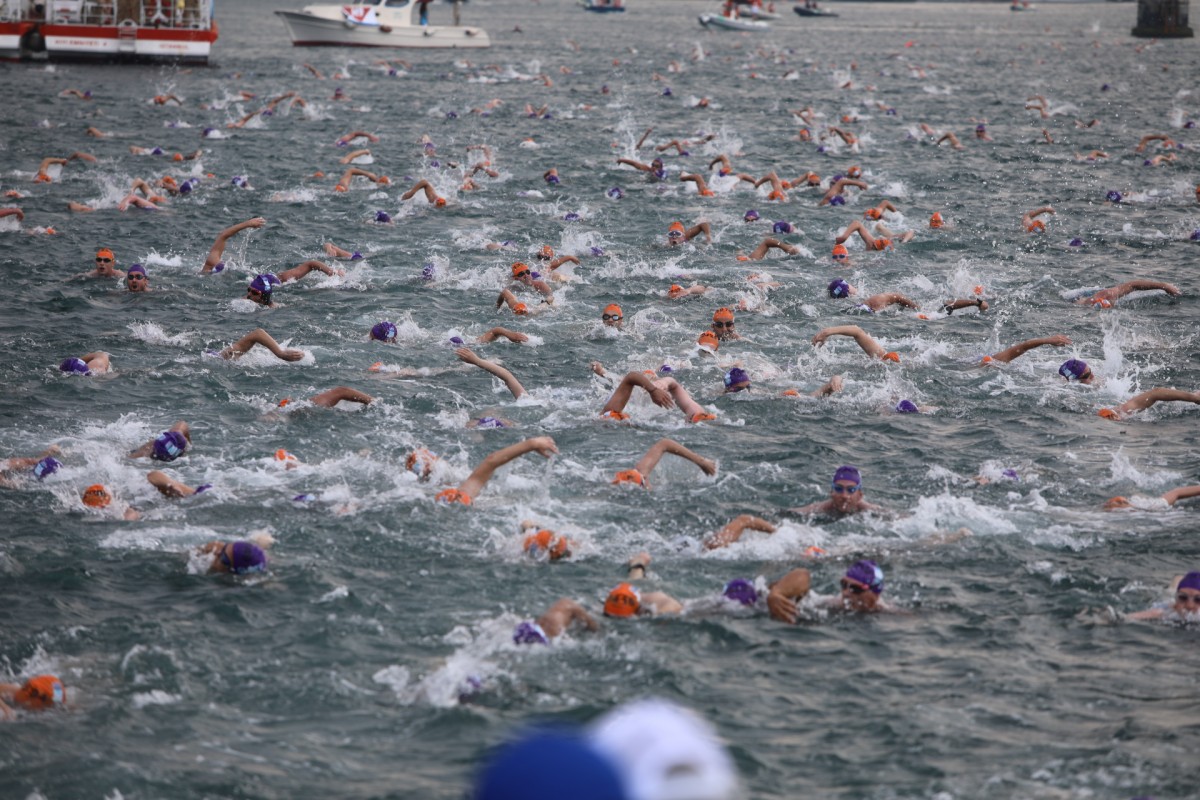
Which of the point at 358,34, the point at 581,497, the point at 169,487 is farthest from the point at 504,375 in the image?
the point at 358,34

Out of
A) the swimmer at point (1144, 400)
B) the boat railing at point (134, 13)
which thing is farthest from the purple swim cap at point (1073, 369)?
the boat railing at point (134, 13)

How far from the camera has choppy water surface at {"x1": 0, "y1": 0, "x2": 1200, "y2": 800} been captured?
8.19 metres

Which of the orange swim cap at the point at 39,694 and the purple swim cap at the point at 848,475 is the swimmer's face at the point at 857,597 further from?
the orange swim cap at the point at 39,694

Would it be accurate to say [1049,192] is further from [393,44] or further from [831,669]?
[393,44]

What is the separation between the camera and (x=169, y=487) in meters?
11.9

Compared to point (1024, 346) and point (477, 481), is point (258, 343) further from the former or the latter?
point (1024, 346)

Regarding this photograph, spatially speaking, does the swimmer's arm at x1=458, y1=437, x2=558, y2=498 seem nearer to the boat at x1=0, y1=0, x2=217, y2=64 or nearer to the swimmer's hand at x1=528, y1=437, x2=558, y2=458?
the swimmer's hand at x1=528, y1=437, x2=558, y2=458

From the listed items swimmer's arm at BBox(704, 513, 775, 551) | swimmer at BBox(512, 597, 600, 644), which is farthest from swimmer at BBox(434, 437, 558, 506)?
swimmer at BBox(512, 597, 600, 644)

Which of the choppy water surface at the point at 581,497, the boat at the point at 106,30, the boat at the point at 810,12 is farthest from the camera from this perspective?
the boat at the point at 810,12

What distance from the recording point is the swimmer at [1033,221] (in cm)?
2488

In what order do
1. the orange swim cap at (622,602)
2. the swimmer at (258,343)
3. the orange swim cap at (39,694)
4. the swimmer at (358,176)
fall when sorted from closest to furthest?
the orange swim cap at (39,694), the orange swim cap at (622,602), the swimmer at (258,343), the swimmer at (358,176)

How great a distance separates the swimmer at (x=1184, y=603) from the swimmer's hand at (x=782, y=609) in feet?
8.82

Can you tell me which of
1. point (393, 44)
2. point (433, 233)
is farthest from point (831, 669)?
point (393, 44)

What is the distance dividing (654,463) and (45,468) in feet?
19.9
